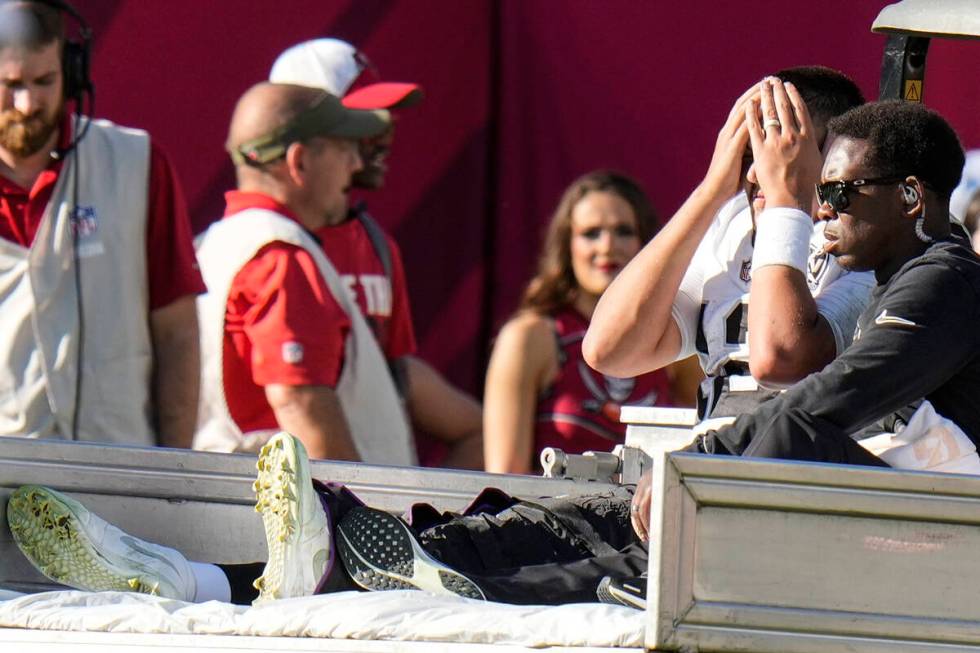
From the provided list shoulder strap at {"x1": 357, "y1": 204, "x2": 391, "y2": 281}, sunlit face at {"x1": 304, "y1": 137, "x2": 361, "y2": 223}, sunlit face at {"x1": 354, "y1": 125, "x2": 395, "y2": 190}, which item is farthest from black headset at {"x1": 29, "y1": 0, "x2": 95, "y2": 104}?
A: shoulder strap at {"x1": 357, "y1": 204, "x2": 391, "y2": 281}

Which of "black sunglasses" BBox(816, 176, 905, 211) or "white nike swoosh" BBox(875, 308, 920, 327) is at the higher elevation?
"black sunglasses" BBox(816, 176, 905, 211)

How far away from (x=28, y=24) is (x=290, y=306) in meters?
0.94

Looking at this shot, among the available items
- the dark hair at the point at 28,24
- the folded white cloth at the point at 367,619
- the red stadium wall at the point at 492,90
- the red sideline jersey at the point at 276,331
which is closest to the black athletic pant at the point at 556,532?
the folded white cloth at the point at 367,619

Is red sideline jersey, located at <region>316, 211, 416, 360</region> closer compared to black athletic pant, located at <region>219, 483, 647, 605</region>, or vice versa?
black athletic pant, located at <region>219, 483, 647, 605</region>

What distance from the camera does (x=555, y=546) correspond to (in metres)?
3.75

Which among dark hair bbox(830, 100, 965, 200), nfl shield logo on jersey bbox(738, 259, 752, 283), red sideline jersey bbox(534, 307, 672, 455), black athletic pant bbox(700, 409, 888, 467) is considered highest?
dark hair bbox(830, 100, 965, 200)

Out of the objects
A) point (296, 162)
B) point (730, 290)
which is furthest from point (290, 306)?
point (730, 290)

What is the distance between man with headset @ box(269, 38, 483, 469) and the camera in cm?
582

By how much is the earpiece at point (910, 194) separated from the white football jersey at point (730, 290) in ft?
0.81

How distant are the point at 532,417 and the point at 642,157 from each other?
1.42 meters

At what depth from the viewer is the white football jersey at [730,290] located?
3.81 m

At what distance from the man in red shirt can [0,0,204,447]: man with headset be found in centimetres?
14

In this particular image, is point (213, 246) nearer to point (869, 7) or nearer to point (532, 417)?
point (532, 417)

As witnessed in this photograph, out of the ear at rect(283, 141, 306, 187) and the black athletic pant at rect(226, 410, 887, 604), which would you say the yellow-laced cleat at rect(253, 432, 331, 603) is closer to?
the black athletic pant at rect(226, 410, 887, 604)
